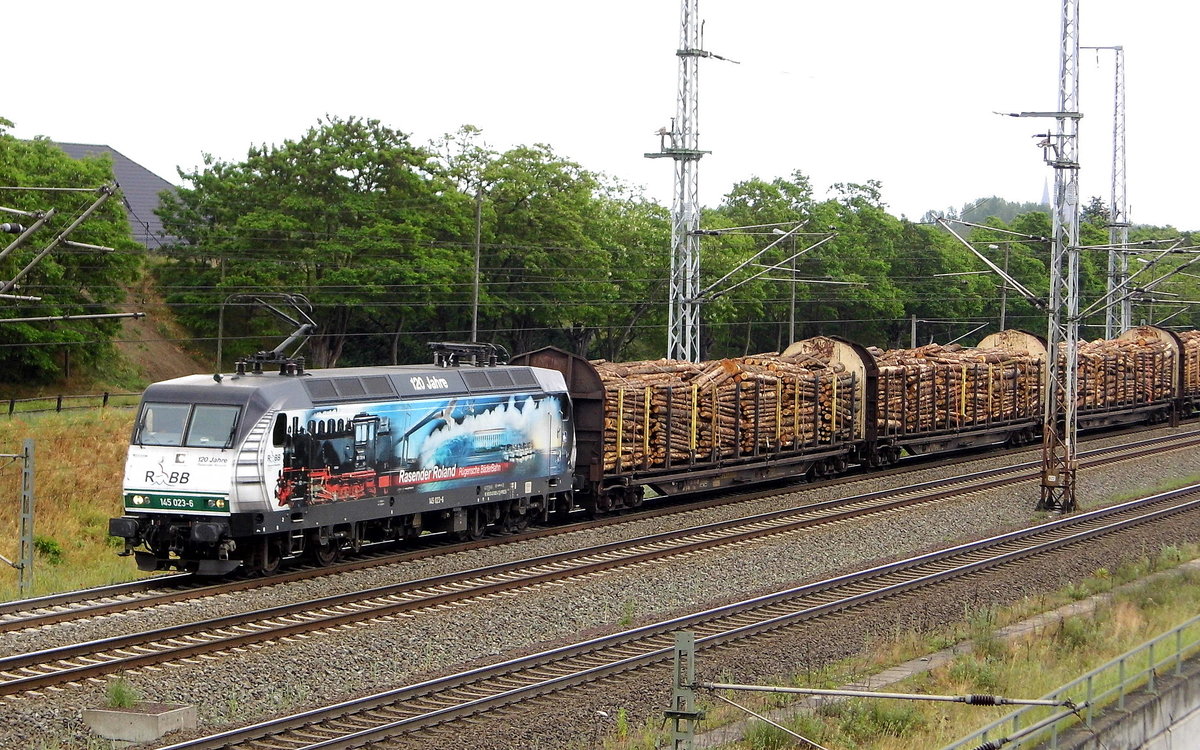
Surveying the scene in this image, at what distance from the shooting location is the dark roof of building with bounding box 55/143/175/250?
64.2 meters

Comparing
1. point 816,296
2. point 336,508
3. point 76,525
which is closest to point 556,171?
point 816,296

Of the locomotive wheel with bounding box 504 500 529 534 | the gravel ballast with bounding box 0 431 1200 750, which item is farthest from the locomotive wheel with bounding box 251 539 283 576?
the locomotive wheel with bounding box 504 500 529 534

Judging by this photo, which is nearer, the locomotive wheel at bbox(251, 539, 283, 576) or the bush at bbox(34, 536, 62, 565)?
the locomotive wheel at bbox(251, 539, 283, 576)

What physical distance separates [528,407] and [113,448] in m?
13.6

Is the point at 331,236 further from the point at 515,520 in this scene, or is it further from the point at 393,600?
the point at 393,600

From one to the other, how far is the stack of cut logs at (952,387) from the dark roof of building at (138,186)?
38063mm

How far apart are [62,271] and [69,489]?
15775 millimetres

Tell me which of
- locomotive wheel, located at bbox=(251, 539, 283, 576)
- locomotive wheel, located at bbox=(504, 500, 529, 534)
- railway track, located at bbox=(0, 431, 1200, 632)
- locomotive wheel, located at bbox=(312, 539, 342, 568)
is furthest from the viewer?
locomotive wheel, located at bbox=(504, 500, 529, 534)

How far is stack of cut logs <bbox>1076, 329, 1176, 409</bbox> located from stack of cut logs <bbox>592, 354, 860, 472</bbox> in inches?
535

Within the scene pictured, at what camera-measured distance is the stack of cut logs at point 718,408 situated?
27797 millimetres

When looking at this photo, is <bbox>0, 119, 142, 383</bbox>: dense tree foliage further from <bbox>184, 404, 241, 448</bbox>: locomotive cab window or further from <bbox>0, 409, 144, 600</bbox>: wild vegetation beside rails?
<bbox>184, 404, 241, 448</bbox>: locomotive cab window

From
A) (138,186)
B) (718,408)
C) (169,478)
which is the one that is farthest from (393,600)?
(138,186)

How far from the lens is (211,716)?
525 inches

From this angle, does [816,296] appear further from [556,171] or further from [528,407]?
[528,407]
